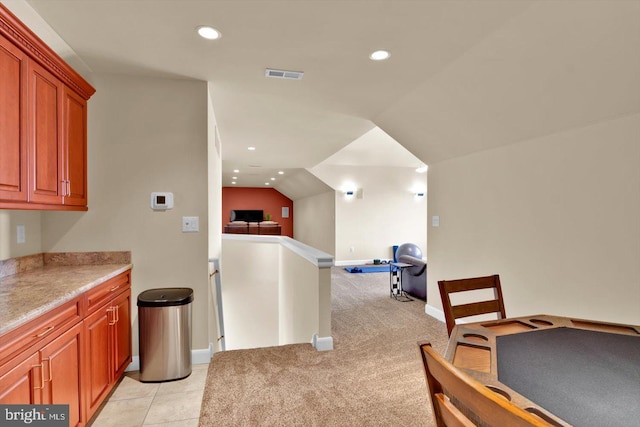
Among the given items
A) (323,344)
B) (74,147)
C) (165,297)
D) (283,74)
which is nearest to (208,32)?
(283,74)

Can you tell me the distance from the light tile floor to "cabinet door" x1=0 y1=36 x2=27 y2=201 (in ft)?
4.75

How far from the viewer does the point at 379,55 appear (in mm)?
2340

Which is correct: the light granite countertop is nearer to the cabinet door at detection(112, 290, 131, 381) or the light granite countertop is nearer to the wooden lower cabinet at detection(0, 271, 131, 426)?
the wooden lower cabinet at detection(0, 271, 131, 426)

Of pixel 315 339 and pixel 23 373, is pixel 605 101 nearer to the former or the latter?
pixel 315 339

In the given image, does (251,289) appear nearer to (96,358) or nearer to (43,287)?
(96,358)

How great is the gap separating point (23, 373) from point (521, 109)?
3.45m

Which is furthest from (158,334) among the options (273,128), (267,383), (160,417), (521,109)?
(521,109)

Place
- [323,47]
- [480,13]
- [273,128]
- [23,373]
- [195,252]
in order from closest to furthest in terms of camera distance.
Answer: [23,373], [480,13], [323,47], [195,252], [273,128]

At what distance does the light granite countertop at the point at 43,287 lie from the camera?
132cm

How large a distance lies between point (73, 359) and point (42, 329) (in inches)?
14.5

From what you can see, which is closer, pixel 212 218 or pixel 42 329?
pixel 42 329

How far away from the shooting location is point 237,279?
18.0 feet

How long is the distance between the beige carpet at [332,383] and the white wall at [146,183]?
1.87 feet

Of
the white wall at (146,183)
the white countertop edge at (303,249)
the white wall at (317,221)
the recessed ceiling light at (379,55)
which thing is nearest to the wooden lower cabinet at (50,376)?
the white wall at (146,183)
